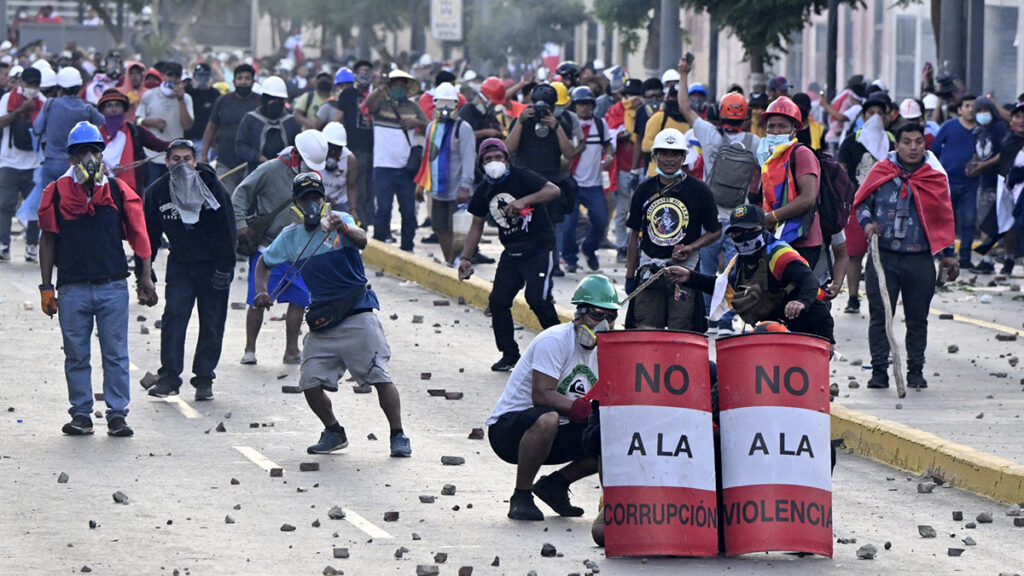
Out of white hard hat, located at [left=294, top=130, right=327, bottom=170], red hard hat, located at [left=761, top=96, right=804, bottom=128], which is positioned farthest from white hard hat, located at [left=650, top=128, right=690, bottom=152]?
white hard hat, located at [left=294, top=130, right=327, bottom=170]

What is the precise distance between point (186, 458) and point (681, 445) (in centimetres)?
356

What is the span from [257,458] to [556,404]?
7.72 feet

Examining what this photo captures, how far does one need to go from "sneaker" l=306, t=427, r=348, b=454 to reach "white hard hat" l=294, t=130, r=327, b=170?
329 centimetres

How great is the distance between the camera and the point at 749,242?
10359 millimetres

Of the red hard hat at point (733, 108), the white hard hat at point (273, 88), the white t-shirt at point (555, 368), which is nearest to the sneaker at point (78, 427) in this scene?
the white t-shirt at point (555, 368)

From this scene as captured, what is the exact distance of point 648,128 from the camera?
60.0 feet

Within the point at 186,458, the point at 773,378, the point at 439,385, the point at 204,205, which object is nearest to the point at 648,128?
the point at 439,385

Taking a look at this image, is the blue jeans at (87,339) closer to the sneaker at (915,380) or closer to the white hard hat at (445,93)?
the sneaker at (915,380)

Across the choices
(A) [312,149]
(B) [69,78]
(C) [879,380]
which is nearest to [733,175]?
(C) [879,380]

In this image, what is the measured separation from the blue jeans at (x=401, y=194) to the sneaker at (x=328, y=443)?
8.79 m

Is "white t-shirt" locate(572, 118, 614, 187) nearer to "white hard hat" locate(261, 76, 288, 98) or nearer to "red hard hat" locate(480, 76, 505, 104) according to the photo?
"red hard hat" locate(480, 76, 505, 104)

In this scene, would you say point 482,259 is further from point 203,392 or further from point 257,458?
point 257,458

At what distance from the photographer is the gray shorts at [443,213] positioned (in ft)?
62.1

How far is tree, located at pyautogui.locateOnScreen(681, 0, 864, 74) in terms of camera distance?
27.2 meters
